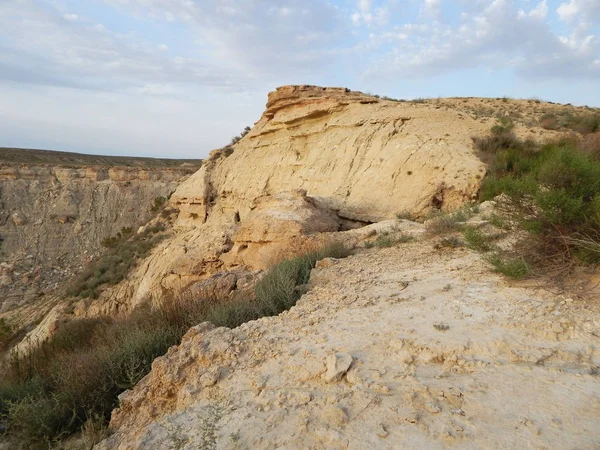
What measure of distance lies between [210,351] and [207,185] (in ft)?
44.3

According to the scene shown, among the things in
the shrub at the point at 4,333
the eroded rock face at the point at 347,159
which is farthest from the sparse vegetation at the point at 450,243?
the shrub at the point at 4,333

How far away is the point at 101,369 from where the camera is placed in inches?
148

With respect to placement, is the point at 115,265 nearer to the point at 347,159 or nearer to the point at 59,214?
the point at 347,159

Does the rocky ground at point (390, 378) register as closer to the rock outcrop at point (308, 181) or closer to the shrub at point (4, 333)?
the rock outcrop at point (308, 181)

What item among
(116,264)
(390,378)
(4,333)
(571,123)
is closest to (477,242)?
(390,378)

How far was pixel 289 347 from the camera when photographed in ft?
12.0

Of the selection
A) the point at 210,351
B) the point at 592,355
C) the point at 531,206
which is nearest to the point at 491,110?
the point at 531,206

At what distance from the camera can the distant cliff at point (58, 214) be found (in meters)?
21.2

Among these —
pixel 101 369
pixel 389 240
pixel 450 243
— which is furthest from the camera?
pixel 389 240

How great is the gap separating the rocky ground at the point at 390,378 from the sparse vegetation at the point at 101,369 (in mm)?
386

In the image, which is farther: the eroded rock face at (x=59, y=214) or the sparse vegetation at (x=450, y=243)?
the eroded rock face at (x=59, y=214)

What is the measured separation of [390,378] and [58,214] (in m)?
27.8

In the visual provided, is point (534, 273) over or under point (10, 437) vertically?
over

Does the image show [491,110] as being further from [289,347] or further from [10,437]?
[10,437]
